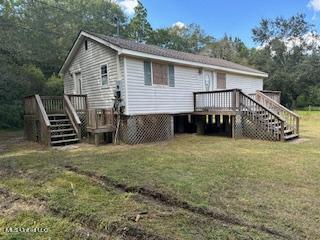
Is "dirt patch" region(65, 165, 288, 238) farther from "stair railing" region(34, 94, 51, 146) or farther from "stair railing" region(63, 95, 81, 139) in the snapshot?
"stair railing" region(63, 95, 81, 139)

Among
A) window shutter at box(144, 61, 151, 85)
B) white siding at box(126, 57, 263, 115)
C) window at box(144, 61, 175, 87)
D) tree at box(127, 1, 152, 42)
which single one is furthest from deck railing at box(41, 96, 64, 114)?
tree at box(127, 1, 152, 42)

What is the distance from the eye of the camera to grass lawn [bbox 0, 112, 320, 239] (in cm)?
328

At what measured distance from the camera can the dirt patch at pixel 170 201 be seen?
10.9ft

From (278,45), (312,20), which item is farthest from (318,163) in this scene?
(312,20)

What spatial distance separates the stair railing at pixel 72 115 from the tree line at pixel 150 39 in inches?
388

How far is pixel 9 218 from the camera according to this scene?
3682 millimetres

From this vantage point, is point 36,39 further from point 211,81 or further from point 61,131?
point 61,131

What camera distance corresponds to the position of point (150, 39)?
3931 centimetres

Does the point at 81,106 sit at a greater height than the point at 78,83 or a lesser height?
lesser

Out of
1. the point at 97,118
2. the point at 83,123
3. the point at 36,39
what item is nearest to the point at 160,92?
the point at 97,118

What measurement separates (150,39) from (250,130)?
102 ft

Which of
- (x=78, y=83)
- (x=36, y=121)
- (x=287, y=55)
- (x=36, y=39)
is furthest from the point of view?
(x=287, y=55)

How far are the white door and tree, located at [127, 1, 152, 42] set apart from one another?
86.5 ft

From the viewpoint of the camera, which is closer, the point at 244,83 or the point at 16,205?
the point at 16,205
